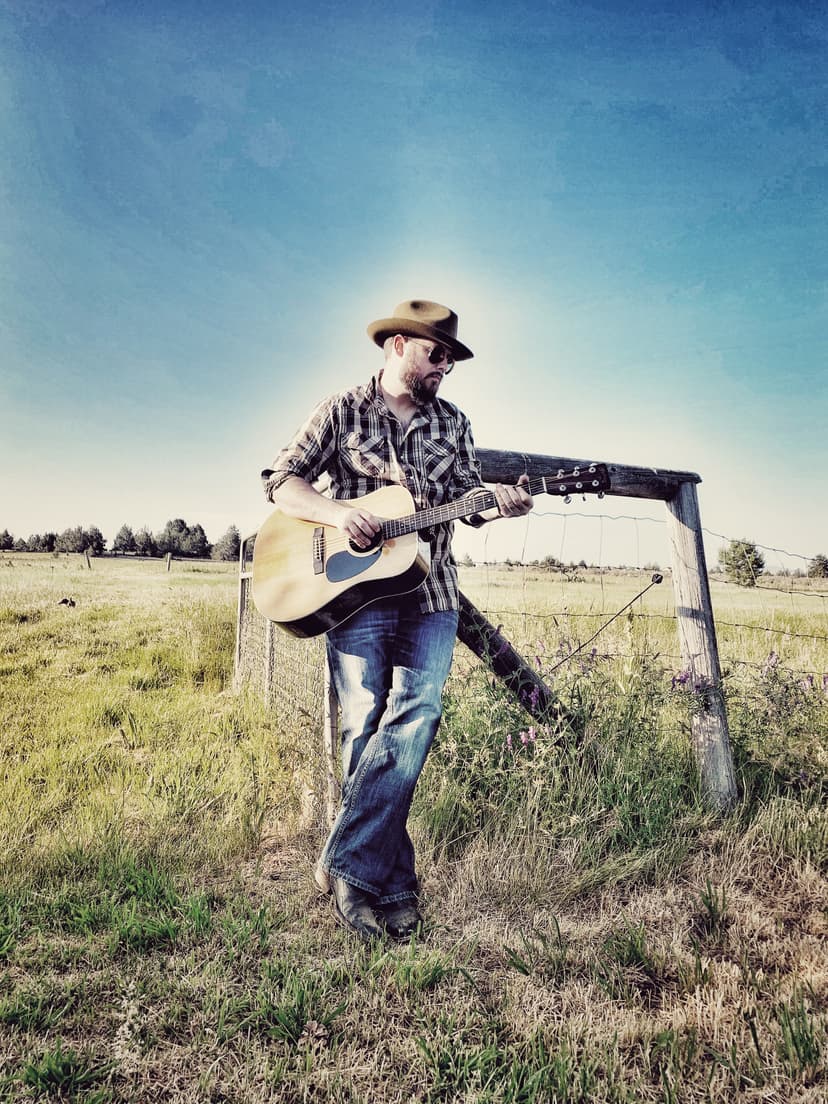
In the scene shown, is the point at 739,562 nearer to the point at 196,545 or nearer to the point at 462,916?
the point at 462,916

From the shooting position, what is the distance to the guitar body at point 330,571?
250cm

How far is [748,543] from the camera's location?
425 cm

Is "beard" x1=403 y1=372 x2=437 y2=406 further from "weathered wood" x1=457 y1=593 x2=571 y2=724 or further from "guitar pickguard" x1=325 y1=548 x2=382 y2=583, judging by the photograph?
"weathered wood" x1=457 y1=593 x2=571 y2=724

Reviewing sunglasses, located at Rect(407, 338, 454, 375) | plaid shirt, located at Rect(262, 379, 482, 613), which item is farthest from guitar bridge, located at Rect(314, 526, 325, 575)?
sunglasses, located at Rect(407, 338, 454, 375)

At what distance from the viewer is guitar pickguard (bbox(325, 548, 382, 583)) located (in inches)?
99.5

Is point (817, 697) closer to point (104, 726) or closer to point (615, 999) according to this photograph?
point (615, 999)

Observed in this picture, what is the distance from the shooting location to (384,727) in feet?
8.18

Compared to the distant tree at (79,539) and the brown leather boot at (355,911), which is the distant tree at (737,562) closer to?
the brown leather boot at (355,911)

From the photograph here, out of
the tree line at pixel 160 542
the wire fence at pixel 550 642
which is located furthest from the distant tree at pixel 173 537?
the wire fence at pixel 550 642

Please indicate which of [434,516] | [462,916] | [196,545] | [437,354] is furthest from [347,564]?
[196,545]

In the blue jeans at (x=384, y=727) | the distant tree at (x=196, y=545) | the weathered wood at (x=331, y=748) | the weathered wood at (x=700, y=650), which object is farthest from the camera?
the distant tree at (x=196, y=545)

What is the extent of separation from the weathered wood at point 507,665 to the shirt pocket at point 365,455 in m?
1.01

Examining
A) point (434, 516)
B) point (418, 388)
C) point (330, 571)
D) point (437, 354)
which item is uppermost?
point (437, 354)

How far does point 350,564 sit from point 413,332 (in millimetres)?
1066
